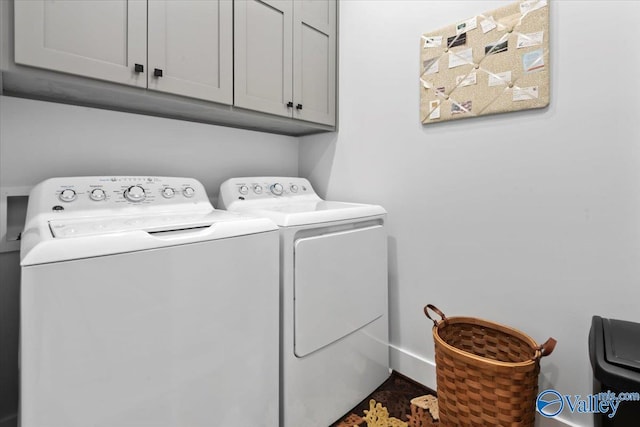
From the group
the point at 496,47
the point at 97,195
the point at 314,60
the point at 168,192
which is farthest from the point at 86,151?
the point at 496,47

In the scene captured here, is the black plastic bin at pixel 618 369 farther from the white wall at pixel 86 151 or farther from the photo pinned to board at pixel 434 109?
the white wall at pixel 86 151

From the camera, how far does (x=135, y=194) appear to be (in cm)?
136

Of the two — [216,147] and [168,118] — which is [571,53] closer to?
[216,147]

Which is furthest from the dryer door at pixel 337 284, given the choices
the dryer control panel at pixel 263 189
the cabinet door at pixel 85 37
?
the cabinet door at pixel 85 37

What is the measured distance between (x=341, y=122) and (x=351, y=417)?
5.43ft

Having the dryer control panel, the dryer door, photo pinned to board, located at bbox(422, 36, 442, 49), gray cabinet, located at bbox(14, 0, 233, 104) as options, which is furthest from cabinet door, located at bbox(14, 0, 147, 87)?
photo pinned to board, located at bbox(422, 36, 442, 49)

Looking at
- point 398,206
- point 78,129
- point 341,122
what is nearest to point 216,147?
point 78,129

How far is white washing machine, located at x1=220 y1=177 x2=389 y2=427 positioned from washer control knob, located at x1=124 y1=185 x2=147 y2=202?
1.35 feet

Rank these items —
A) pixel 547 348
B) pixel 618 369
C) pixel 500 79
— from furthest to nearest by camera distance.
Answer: pixel 500 79
pixel 547 348
pixel 618 369

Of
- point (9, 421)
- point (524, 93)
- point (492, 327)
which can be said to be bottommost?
point (9, 421)

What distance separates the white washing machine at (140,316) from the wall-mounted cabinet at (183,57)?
41 cm

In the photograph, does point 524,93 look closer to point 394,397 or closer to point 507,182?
point 507,182

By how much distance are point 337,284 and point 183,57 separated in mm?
1176

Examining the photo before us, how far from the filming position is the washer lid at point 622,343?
0.80m
